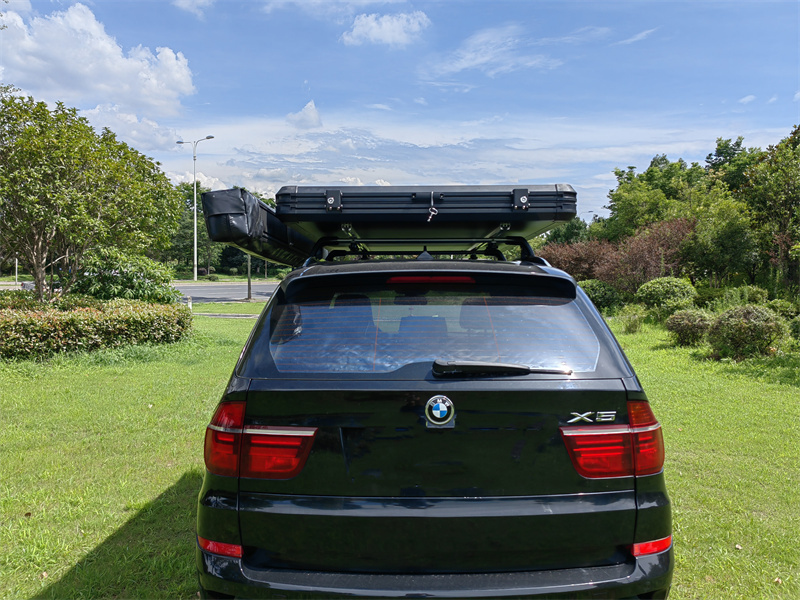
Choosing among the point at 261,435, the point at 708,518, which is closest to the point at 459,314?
the point at 261,435

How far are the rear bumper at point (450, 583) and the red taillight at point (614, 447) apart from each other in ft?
1.02

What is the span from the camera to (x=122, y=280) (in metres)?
13.3

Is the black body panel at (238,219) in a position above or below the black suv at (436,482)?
above

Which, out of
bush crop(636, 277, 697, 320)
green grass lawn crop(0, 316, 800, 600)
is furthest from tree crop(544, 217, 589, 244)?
green grass lawn crop(0, 316, 800, 600)

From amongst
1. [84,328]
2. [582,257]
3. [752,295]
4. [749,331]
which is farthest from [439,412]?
[582,257]

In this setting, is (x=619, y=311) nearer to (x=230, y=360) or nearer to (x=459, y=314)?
(x=230, y=360)

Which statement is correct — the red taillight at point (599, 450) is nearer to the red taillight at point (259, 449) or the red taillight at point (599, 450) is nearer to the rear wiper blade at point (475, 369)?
the rear wiper blade at point (475, 369)

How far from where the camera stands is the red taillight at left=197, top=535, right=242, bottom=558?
1.97m

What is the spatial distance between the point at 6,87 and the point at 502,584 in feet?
58.9

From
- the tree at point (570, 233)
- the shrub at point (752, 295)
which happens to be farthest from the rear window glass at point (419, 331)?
the tree at point (570, 233)

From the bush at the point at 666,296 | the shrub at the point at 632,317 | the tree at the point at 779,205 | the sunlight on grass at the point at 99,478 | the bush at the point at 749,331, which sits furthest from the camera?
the tree at the point at 779,205

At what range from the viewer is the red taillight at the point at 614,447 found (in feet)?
6.43

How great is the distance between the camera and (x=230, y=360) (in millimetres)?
10383

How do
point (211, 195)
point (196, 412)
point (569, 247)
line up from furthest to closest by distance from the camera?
point (569, 247), point (196, 412), point (211, 195)
